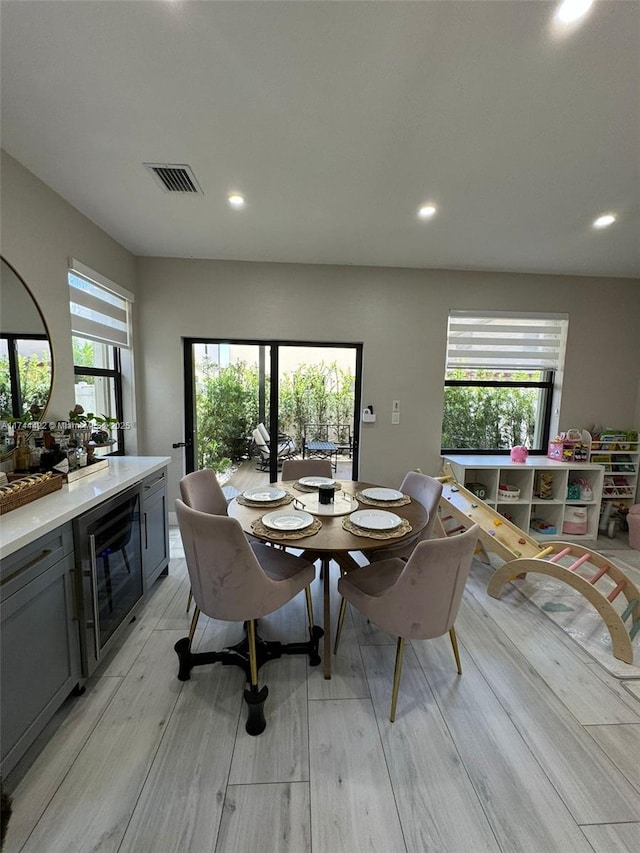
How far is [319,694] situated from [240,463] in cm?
239

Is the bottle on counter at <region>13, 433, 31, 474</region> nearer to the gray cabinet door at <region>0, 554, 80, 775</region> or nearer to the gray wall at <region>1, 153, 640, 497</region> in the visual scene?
the gray cabinet door at <region>0, 554, 80, 775</region>

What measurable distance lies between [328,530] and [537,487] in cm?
297

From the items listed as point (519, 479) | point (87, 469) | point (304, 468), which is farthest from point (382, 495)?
point (519, 479)

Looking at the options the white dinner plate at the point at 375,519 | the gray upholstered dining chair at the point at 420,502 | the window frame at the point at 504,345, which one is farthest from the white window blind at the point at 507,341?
the white dinner plate at the point at 375,519

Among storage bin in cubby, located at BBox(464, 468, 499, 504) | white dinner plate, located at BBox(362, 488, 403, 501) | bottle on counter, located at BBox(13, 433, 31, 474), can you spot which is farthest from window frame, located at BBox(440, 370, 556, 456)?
bottle on counter, located at BBox(13, 433, 31, 474)

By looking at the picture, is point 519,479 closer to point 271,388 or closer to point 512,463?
point 512,463

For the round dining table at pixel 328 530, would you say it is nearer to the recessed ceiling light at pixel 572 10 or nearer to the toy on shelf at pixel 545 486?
the recessed ceiling light at pixel 572 10

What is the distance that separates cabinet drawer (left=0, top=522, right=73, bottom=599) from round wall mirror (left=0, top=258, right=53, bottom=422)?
0.85 m

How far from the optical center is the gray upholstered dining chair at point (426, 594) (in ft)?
4.63

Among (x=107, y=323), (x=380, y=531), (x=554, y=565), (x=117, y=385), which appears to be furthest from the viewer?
(x=117, y=385)

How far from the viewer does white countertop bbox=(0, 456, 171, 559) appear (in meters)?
1.25

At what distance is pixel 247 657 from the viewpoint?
1.77 meters

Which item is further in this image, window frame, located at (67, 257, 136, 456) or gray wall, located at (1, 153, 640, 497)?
gray wall, located at (1, 153, 640, 497)

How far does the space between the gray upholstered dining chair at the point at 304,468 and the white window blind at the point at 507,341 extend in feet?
6.13
